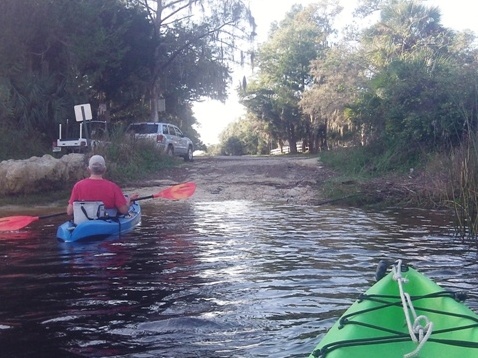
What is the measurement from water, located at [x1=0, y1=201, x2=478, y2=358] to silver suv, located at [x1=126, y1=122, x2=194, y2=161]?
11.0 meters

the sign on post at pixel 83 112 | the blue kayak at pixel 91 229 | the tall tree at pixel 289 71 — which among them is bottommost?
the blue kayak at pixel 91 229

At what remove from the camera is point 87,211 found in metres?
10.2

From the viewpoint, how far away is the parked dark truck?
1961cm

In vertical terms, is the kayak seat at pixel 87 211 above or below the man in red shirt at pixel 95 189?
below

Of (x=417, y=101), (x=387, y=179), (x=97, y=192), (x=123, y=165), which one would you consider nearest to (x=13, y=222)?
(x=97, y=192)

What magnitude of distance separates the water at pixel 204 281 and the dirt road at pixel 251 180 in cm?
413

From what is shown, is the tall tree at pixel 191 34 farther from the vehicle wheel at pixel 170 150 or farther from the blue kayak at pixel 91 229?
the blue kayak at pixel 91 229

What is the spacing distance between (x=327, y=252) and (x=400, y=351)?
5.51m

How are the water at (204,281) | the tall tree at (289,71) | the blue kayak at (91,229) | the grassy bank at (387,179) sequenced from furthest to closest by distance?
1. the tall tree at (289,71)
2. the grassy bank at (387,179)
3. the blue kayak at (91,229)
4. the water at (204,281)

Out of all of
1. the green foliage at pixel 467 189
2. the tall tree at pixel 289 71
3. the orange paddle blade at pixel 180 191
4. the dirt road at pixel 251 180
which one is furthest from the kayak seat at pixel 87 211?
the tall tree at pixel 289 71

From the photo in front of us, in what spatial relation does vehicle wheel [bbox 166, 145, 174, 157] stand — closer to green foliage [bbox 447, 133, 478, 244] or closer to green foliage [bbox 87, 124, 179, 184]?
green foliage [bbox 87, 124, 179, 184]

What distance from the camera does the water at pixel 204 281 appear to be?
5199mm

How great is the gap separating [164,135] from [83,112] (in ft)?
15.9

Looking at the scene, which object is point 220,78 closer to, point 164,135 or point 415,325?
point 164,135
